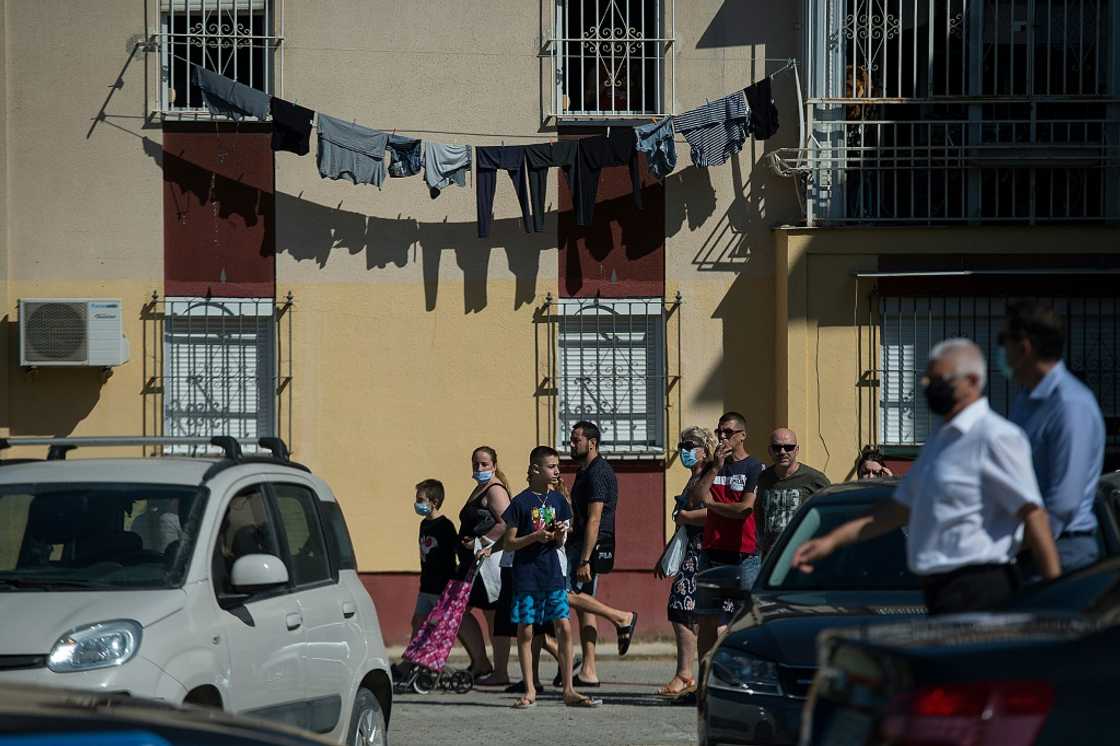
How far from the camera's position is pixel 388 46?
14.4 m

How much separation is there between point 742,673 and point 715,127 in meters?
7.24

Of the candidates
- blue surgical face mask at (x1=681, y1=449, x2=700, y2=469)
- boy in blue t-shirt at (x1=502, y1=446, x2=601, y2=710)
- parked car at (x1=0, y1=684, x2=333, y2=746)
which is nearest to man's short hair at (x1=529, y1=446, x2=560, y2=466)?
boy in blue t-shirt at (x1=502, y1=446, x2=601, y2=710)

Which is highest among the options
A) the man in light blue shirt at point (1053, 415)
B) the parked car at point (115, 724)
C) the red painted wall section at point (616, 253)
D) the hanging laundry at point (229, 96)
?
the hanging laundry at point (229, 96)

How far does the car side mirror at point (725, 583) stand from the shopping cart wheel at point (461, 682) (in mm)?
4265

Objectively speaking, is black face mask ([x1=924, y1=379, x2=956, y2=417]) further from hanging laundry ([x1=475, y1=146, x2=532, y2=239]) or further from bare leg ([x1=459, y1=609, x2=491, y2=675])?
hanging laundry ([x1=475, y1=146, x2=532, y2=239])

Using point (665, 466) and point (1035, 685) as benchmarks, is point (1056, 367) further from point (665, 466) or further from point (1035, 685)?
point (665, 466)

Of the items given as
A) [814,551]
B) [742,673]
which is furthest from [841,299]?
[814,551]

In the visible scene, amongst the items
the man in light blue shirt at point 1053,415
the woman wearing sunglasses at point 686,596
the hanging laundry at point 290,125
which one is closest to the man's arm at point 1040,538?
the man in light blue shirt at point 1053,415

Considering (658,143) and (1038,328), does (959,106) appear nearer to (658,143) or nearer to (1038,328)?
(658,143)

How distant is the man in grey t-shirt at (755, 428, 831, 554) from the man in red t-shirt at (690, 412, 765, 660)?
25cm

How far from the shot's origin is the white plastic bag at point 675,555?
1176 centimetres

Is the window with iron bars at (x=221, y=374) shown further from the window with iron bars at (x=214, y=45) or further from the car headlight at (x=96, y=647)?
the car headlight at (x=96, y=647)

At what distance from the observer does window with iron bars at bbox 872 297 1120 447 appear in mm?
14039

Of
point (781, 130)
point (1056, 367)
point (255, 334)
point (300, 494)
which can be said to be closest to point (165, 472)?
point (300, 494)
